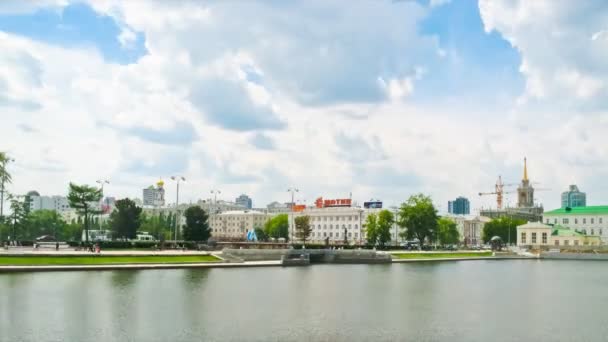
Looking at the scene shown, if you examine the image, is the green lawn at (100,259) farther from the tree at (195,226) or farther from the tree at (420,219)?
the tree at (420,219)

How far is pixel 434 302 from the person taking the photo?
5528 cm

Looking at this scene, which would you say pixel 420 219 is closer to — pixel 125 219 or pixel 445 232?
pixel 445 232

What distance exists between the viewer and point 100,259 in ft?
273

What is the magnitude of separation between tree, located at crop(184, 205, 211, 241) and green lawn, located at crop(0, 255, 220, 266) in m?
27.9

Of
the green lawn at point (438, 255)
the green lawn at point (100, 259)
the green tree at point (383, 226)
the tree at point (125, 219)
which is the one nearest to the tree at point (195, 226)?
the tree at point (125, 219)

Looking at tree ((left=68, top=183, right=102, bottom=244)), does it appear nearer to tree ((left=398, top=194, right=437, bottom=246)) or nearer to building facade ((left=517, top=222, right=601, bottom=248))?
tree ((left=398, top=194, right=437, bottom=246))

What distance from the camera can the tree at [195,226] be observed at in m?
124

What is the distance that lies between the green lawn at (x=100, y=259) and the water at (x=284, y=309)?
7014 millimetres

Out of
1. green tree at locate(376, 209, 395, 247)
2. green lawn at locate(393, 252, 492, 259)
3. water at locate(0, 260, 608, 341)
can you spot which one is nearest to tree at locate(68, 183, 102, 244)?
water at locate(0, 260, 608, 341)

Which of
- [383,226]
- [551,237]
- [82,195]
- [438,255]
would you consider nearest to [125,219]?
[82,195]

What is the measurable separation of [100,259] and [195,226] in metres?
41.8

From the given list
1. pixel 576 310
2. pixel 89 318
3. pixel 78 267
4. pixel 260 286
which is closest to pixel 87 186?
pixel 78 267

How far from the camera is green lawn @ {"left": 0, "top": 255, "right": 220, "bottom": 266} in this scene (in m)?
76.5

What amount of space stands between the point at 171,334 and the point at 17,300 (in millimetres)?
17660
